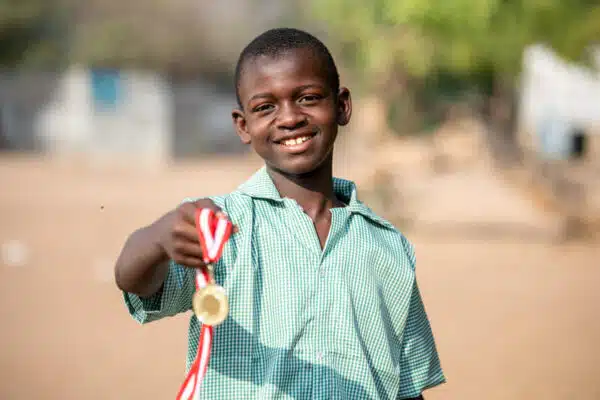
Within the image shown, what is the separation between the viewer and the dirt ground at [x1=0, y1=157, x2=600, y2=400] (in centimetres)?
572

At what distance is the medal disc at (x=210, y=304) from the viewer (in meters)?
1.51

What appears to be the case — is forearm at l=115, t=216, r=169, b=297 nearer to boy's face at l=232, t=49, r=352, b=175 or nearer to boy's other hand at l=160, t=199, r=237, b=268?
boy's other hand at l=160, t=199, r=237, b=268

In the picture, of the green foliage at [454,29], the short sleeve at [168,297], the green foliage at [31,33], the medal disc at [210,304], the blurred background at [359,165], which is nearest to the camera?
the medal disc at [210,304]

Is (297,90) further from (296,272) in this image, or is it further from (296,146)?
(296,272)

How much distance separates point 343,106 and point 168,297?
28.7 inches

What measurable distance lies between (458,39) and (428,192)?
3.70 metres

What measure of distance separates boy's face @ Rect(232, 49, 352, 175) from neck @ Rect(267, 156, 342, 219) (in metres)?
0.02

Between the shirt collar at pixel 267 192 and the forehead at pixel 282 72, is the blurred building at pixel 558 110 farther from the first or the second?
the forehead at pixel 282 72

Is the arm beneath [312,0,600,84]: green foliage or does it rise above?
beneath

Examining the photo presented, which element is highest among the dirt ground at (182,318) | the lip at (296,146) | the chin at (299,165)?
the lip at (296,146)

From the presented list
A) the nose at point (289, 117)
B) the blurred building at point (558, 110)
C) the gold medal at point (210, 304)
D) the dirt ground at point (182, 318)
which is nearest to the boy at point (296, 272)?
the nose at point (289, 117)

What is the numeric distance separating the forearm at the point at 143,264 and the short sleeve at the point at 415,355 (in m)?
0.67

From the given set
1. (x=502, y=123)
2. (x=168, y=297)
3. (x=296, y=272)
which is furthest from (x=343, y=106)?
(x=502, y=123)

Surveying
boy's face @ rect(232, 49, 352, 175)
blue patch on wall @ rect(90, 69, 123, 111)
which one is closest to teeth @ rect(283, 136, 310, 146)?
boy's face @ rect(232, 49, 352, 175)
